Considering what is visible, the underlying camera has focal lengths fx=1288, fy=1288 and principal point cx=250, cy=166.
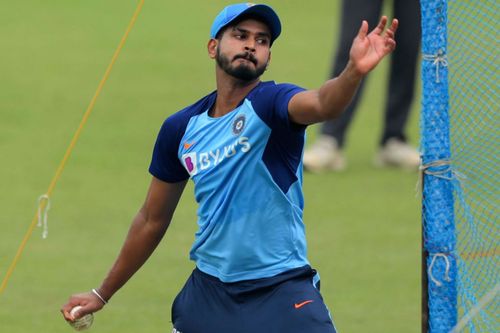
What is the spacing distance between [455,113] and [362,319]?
5.49 ft

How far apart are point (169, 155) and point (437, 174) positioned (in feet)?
4.08

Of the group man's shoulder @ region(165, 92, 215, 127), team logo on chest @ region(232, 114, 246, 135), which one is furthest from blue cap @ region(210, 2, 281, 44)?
team logo on chest @ region(232, 114, 246, 135)

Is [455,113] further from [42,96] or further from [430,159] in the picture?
Answer: [42,96]

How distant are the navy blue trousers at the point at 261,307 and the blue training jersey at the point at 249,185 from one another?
5 cm

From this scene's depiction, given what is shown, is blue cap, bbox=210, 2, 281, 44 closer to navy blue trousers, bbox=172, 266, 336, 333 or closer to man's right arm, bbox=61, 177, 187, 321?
man's right arm, bbox=61, 177, 187, 321

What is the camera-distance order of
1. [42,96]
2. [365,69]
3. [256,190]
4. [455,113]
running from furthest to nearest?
1. [42,96]
2. [455,113]
3. [256,190]
4. [365,69]

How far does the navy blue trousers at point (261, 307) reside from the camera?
18.4 ft

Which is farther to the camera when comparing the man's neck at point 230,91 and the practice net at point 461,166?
the practice net at point 461,166

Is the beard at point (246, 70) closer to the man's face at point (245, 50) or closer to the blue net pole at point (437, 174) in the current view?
the man's face at point (245, 50)

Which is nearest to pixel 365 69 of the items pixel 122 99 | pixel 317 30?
pixel 122 99

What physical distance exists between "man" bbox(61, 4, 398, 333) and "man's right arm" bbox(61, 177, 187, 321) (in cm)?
32

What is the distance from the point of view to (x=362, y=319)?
8305 mm

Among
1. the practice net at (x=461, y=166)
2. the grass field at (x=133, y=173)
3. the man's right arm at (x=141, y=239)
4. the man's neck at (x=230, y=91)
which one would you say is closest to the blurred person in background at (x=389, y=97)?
the grass field at (x=133, y=173)

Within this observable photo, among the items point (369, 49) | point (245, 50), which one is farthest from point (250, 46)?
point (369, 49)
